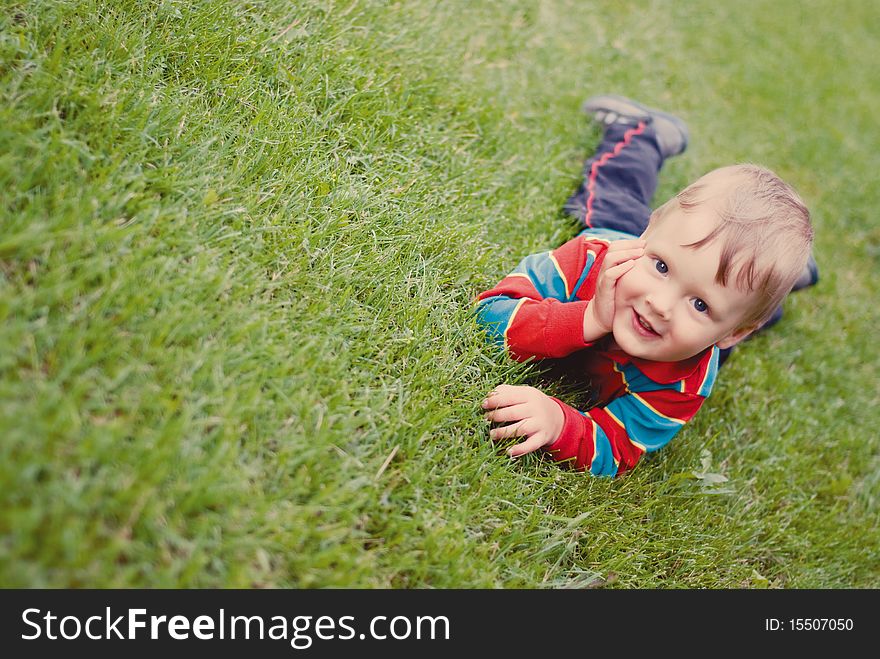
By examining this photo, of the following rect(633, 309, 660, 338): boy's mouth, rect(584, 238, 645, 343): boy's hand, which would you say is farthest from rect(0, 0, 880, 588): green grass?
rect(633, 309, 660, 338): boy's mouth

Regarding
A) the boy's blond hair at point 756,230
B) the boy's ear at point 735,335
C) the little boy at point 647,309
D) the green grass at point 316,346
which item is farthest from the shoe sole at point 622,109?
the boy's ear at point 735,335

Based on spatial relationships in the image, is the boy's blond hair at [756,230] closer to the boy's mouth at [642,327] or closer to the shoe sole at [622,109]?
the boy's mouth at [642,327]

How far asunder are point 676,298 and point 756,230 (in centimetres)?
33

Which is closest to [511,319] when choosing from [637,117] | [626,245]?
[626,245]

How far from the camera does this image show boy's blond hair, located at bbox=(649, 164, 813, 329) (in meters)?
2.46

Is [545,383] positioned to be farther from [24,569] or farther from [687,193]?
[24,569]

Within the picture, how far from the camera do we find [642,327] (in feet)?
8.55

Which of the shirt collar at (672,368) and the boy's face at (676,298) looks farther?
the shirt collar at (672,368)

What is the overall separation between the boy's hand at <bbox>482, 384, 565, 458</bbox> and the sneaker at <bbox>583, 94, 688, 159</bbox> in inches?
85.6

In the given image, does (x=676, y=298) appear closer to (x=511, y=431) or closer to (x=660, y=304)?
(x=660, y=304)

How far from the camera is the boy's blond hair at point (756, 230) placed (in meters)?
2.46
